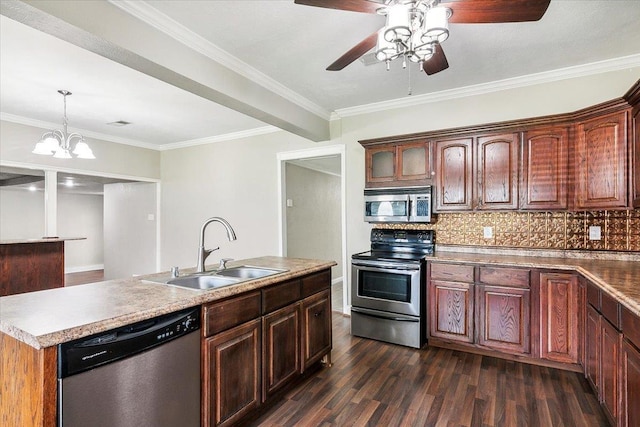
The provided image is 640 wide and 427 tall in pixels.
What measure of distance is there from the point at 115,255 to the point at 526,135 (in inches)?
290

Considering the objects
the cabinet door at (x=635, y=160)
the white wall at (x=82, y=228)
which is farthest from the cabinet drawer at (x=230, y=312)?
the white wall at (x=82, y=228)

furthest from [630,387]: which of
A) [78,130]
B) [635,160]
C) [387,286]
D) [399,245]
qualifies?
[78,130]

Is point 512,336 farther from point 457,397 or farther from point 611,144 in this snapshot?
point 611,144

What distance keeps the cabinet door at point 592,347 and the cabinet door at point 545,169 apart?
101 centimetres

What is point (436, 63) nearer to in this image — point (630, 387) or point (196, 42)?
point (196, 42)

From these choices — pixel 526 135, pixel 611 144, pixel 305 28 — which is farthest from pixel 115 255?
pixel 611 144

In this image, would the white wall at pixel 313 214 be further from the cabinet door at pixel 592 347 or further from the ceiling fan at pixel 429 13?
the cabinet door at pixel 592 347

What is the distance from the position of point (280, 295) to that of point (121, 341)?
1.07 m

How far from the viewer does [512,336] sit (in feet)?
9.50

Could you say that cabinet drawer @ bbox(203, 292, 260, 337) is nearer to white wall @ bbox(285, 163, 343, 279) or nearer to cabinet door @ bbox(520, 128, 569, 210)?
cabinet door @ bbox(520, 128, 569, 210)

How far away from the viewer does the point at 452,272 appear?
314 cm

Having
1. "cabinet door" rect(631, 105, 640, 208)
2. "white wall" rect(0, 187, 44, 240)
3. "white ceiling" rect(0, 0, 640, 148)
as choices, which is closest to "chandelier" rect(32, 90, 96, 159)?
"white ceiling" rect(0, 0, 640, 148)

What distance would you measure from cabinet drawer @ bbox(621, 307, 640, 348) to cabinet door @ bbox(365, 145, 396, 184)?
7.68 ft

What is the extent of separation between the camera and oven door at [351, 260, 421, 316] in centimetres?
324
